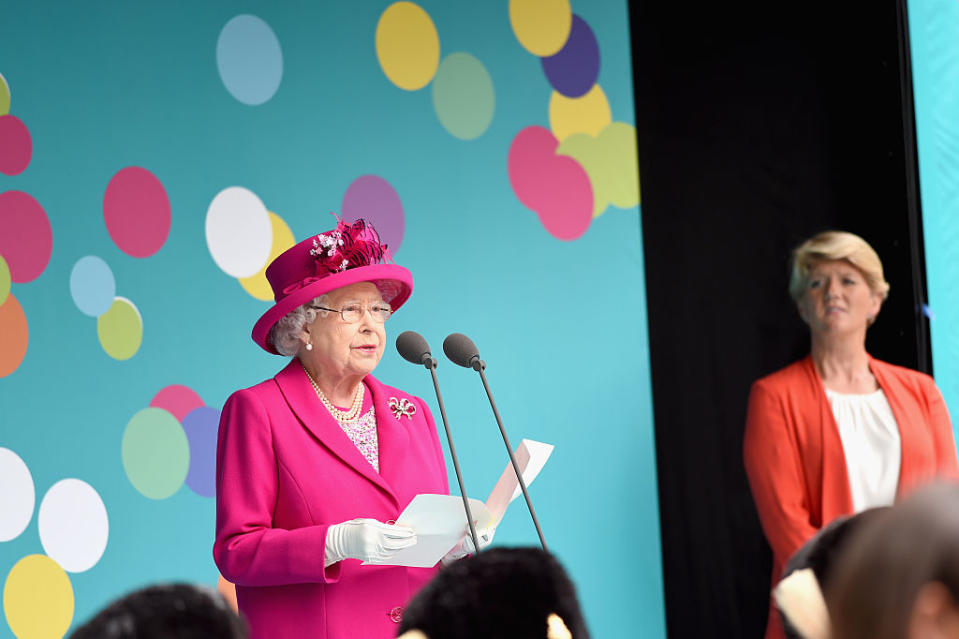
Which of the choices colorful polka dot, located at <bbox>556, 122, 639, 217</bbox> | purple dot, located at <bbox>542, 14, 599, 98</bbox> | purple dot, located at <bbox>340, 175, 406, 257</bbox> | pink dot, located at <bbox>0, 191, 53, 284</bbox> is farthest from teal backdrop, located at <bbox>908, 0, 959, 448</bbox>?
pink dot, located at <bbox>0, 191, 53, 284</bbox>

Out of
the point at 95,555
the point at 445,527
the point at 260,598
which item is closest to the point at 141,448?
the point at 95,555

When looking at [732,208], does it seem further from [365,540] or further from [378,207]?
[365,540]

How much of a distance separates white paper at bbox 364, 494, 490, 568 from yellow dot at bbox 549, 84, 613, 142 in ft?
7.51

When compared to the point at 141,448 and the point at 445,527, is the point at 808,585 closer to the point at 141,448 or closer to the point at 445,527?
the point at 445,527

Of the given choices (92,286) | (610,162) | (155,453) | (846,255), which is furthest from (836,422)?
(92,286)

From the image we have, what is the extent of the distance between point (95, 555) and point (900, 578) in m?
2.84

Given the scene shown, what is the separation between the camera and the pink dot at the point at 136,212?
10.8 ft

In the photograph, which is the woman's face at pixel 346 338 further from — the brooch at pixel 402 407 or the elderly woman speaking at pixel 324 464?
the brooch at pixel 402 407

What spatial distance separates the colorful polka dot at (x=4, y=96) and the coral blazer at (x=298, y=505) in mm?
1353

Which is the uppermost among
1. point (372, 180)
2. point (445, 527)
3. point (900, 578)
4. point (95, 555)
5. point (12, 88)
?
point (12, 88)

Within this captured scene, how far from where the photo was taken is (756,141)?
4445 millimetres

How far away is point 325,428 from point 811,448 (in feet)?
6.38

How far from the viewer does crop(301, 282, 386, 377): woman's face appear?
2.48 meters

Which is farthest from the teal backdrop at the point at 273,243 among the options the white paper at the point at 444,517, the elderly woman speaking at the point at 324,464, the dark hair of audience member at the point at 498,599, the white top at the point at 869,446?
the dark hair of audience member at the point at 498,599
